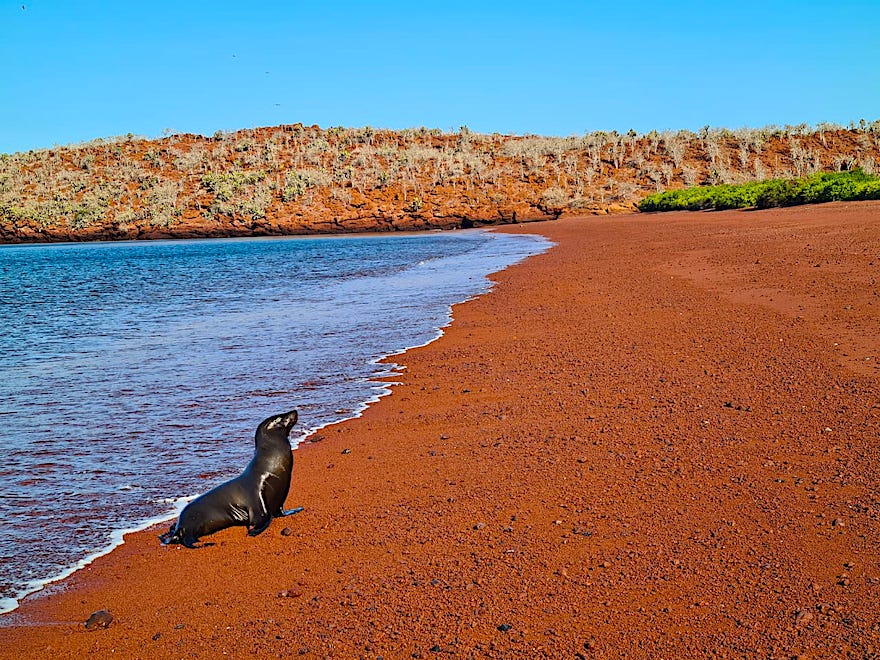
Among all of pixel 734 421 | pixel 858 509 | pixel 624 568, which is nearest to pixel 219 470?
pixel 624 568

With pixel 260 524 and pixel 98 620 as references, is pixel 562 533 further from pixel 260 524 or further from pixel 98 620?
pixel 98 620

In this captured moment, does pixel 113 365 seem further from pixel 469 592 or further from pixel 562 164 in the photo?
pixel 562 164

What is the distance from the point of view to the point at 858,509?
413 cm

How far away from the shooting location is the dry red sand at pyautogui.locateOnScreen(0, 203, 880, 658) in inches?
130

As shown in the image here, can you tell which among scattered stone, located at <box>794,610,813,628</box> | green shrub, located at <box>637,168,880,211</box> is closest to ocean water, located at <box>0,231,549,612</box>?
scattered stone, located at <box>794,610,813,628</box>

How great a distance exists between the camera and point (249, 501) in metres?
4.75

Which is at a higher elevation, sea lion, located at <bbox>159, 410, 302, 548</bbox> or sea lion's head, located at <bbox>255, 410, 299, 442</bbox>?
sea lion's head, located at <bbox>255, 410, 299, 442</bbox>

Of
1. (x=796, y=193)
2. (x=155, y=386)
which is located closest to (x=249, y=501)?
(x=155, y=386)

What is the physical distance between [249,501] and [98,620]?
4.00 ft

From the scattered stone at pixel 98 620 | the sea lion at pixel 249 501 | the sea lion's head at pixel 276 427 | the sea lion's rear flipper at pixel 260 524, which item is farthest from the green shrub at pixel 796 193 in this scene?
the scattered stone at pixel 98 620

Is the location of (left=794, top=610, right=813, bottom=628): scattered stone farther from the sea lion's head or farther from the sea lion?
the sea lion's head

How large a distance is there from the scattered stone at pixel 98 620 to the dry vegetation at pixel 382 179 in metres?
53.3

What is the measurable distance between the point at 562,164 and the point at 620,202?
16.2 meters

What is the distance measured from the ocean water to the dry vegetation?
4207cm
